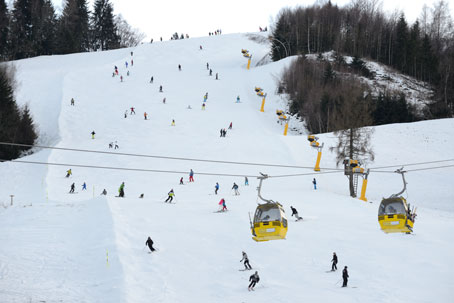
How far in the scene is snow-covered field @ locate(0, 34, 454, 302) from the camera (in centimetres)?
2112

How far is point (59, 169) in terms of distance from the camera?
4319cm

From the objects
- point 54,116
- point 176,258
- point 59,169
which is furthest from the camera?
point 54,116

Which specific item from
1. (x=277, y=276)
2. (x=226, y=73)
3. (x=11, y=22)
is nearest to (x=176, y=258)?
(x=277, y=276)

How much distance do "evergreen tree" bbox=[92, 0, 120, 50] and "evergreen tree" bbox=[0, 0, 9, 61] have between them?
24142 millimetres

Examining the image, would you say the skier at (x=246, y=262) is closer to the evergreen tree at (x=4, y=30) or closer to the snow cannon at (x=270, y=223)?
the snow cannon at (x=270, y=223)

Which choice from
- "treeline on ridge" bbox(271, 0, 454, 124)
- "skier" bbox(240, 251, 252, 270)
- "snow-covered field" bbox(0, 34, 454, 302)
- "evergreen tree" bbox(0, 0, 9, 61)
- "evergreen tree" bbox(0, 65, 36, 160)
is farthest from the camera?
"evergreen tree" bbox(0, 0, 9, 61)

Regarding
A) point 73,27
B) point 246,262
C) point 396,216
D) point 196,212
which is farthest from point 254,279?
point 73,27

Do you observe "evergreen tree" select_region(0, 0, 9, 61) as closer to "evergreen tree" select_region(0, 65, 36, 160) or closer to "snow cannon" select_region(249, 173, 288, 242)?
"evergreen tree" select_region(0, 65, 36, 160)

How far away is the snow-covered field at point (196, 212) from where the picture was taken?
2112 cm

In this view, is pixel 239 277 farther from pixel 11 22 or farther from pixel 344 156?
pixel 11 22

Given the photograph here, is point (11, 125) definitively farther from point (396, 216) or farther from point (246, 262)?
point (396, 216)

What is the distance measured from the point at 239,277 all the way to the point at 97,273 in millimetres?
6476

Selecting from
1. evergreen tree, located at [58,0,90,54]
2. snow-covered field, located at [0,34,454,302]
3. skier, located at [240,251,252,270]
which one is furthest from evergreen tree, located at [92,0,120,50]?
skier, located at [240,251,252,270]

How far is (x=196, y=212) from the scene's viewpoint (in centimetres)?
3089
